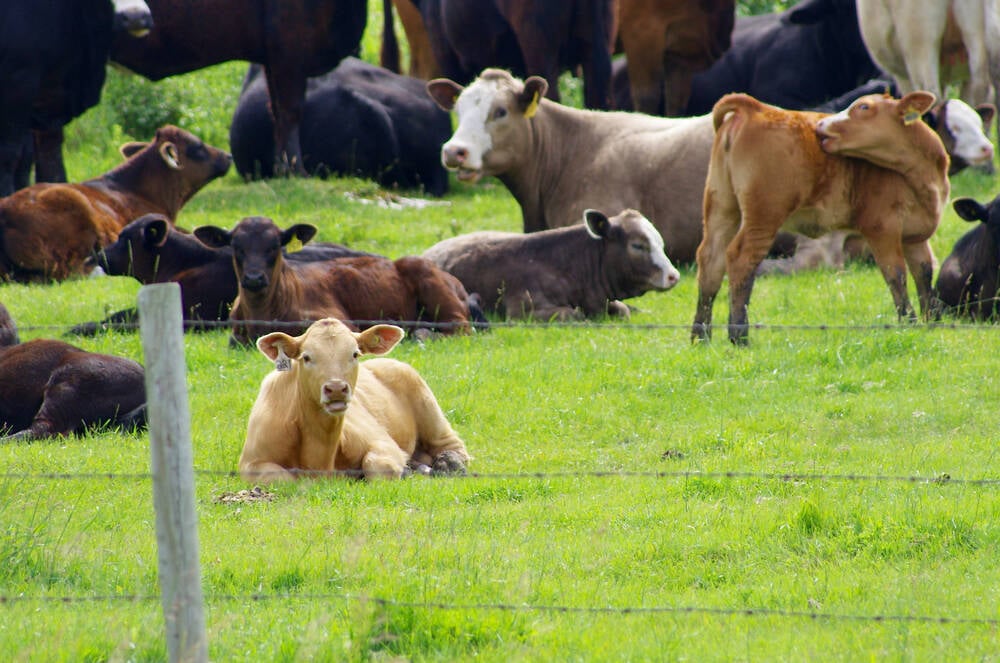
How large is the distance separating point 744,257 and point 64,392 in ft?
14.7

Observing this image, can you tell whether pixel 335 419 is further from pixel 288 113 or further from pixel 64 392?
pixel 288 113

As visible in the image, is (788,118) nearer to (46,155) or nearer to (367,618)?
(367,618)

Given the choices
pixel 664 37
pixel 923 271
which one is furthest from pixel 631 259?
pixel 664 37

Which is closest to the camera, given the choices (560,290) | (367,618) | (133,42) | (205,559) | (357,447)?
(367,618)

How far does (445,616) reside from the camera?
5199 mm

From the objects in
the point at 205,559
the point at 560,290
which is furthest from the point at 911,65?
the point at 205,559

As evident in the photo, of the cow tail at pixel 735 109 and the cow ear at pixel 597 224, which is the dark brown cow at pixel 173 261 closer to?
the cow ear at pixel 597 224

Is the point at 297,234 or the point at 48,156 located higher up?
the point at 297,234

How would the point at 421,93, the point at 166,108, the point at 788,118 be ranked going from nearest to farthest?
the point at 788,118, the point at 421,93, the point at 166,108

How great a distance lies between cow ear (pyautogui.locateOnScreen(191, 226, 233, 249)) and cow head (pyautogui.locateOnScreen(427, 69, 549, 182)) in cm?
325

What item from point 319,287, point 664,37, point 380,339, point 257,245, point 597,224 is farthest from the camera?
point 664,37

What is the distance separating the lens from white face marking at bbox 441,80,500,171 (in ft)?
45.2

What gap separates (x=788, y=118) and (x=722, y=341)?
1591 mm

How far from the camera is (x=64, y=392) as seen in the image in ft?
28.9
